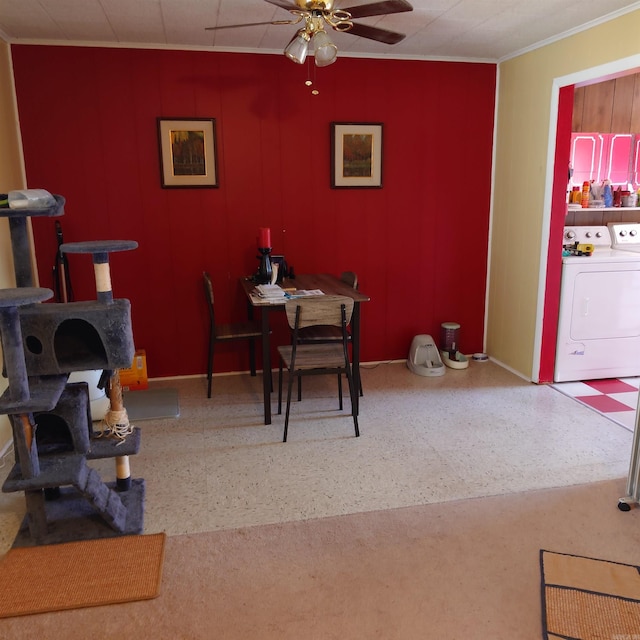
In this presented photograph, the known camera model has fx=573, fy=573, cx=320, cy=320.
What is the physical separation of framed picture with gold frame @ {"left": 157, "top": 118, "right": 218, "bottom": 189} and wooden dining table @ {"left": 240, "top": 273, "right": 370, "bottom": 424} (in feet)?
2.61

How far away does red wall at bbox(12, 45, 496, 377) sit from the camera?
388cm

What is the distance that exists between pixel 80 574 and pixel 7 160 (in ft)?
8.45

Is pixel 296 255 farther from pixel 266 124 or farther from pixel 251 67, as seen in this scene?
pixel 251 67

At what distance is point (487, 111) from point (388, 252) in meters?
1.33

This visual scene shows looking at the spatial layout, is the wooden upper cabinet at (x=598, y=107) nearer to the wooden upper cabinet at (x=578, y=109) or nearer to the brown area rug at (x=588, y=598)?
the wooden upper cabinet at (x=578, y=109)

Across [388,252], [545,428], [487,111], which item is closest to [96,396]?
[388,252]

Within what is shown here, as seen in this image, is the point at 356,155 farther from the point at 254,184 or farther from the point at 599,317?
the point at 599,317

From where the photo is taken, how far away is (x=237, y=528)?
96.7 inches

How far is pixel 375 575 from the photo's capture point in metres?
2.15

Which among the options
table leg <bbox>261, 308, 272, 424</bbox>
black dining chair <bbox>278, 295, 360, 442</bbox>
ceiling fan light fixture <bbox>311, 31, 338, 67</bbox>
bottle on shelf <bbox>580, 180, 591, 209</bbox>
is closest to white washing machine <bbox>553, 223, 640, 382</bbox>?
bottle on shelf <bbox>580, 180, 591, 209</bbox>

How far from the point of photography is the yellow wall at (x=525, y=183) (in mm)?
3598

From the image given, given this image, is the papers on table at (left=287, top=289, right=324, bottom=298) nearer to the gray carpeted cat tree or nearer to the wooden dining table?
the wooden dining table

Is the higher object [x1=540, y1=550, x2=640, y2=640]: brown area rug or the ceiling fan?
the ceiling fan

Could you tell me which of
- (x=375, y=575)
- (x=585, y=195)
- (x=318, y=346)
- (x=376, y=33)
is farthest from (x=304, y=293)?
(x=585, y=195)
